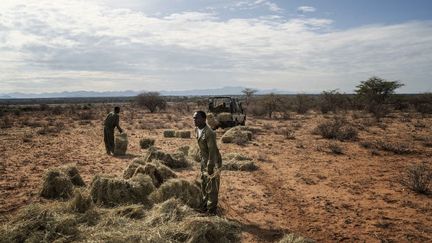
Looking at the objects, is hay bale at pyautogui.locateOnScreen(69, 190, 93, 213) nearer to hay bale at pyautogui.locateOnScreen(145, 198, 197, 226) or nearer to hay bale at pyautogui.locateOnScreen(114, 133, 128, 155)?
hay bale at pyautogui.locateOnScreen(145, 198, 197, 226)

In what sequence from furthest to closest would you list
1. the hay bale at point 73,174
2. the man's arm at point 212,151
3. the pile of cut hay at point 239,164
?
the pile of cut hay at point 239,164 < the hay bale at point 73,174 < the man's arm at point 212,151

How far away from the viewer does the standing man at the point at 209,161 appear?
679 cm

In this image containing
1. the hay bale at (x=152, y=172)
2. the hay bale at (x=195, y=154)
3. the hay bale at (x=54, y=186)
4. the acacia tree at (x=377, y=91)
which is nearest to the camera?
the hay bale at (x=54, y=186)

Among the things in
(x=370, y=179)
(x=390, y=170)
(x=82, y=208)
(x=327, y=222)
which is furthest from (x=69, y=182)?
(x=390, y=170)

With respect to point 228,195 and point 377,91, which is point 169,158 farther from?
point 377,91

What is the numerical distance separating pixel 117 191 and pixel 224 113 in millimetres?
14759

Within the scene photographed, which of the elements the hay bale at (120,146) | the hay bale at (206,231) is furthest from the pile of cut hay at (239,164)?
the hay bale at (206,231)

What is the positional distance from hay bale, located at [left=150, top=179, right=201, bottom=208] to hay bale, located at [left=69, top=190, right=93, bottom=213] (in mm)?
1211

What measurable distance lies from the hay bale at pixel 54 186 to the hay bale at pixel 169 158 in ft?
10.6

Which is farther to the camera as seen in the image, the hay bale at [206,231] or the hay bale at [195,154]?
the hay bale at [195,154]

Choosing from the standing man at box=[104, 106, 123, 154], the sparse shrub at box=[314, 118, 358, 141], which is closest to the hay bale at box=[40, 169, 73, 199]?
the standing man at box=[104, 106, 123, 154]

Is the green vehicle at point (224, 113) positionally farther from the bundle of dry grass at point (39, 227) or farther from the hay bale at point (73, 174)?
the bundle of dry grass at point (39, 227)

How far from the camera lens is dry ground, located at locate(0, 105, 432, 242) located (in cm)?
679

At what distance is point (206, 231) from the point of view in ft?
17.8
